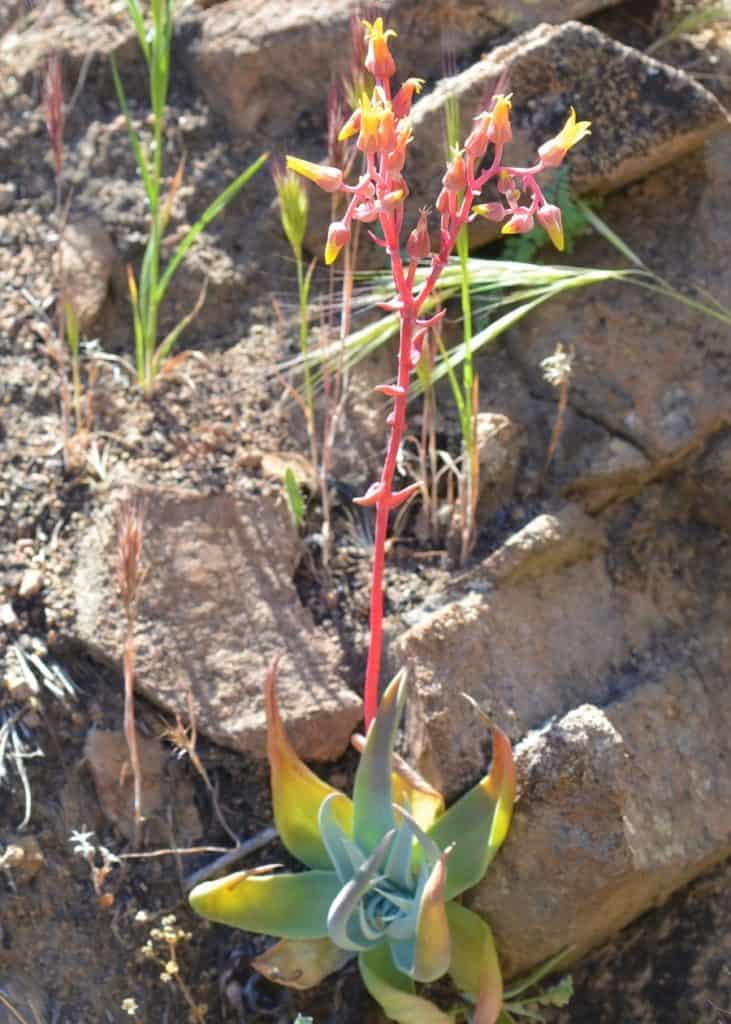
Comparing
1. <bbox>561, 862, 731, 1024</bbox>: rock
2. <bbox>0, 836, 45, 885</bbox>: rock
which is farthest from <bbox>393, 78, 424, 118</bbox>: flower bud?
<bbox>561, 862, 731, 1024</bbox>: rock

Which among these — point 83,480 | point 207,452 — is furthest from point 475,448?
point 83,480

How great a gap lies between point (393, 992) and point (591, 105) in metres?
2.04

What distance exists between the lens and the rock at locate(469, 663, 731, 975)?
8.68ft

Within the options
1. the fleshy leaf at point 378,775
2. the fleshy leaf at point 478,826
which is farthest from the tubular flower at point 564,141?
the fleshy leaf at point 478,826

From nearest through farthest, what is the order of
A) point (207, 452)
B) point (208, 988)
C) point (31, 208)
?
point (208, 988) < point (207, 452) < point (31, 208)

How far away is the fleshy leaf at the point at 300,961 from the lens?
2.46 m

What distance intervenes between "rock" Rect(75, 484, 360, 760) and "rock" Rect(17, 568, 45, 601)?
0.08m

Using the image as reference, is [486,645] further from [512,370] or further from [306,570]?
[512,370]

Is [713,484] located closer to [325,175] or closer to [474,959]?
[474,959]

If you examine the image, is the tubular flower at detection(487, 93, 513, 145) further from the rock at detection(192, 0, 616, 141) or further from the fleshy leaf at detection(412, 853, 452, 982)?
the rock at detection(192, 0, 616, 141)

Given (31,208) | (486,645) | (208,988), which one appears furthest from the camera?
(31,208)

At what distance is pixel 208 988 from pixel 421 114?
2.05 metres

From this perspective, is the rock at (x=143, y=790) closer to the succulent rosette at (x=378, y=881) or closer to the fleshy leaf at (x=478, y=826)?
the succulent rosette at (x=378, y=881)

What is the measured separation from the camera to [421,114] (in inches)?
127
